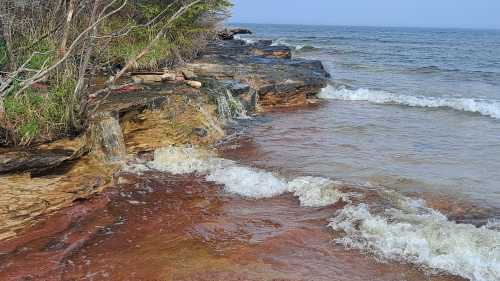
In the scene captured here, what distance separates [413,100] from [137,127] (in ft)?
33.0

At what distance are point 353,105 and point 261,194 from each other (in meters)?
8.50

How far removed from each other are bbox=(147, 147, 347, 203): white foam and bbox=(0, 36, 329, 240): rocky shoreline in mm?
518

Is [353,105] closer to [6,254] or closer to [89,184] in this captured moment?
[89,184]

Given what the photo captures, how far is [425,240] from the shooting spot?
5.01 meters

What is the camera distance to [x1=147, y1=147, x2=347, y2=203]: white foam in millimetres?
6426

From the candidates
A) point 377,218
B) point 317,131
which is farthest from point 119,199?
point 317,131

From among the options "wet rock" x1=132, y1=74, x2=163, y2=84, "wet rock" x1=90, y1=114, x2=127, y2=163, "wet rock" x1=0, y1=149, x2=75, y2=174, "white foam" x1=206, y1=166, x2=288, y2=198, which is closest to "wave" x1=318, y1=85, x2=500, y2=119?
"wet rock" x1=132, y1=74, x2=163, y2=84

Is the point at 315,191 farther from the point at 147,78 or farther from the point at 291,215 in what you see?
the point at 147,78

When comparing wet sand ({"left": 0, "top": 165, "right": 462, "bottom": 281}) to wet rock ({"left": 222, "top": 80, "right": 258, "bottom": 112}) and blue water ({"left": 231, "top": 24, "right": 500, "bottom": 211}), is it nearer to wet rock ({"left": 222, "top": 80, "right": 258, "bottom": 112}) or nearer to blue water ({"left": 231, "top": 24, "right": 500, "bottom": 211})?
A: blue water ({"left": 231, "top": 24, "right": 500, "bottom": 211})

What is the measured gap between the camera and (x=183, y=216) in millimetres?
5676

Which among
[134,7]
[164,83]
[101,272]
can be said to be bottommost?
[101,272]

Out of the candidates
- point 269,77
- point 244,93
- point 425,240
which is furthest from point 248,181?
point 269,77

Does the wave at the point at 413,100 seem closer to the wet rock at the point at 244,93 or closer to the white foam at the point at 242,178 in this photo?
the wet rock at the point at 244,93

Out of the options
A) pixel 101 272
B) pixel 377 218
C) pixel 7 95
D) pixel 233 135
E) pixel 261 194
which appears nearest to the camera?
pixel 101 272
